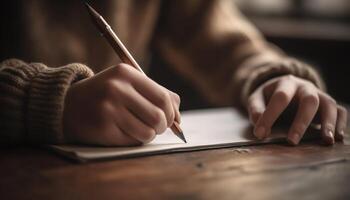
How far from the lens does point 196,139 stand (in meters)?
0.69

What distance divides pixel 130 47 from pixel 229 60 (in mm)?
250

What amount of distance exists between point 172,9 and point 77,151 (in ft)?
2.70

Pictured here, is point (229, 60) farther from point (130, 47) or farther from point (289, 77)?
point (289, 77)

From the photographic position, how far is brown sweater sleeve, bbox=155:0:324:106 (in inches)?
47.4

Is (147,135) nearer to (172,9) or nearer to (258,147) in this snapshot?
(258,147)

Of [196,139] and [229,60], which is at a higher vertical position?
[196,139]

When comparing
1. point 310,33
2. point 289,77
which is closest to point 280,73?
point 289,77

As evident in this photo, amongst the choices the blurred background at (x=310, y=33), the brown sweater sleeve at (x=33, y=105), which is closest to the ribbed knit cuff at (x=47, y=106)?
the brown sweater sleeve at (x=33, y=105)

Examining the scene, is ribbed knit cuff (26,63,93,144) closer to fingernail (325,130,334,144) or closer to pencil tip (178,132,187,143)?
pencil tip (178,132,187,143)

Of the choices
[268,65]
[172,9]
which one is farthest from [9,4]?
[268,65]

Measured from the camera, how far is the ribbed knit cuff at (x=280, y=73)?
905 millimetres

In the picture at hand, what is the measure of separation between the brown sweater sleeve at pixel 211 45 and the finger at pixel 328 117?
33cm

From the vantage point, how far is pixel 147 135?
2.06ft

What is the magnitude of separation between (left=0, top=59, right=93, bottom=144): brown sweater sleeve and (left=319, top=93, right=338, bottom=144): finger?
34cm
